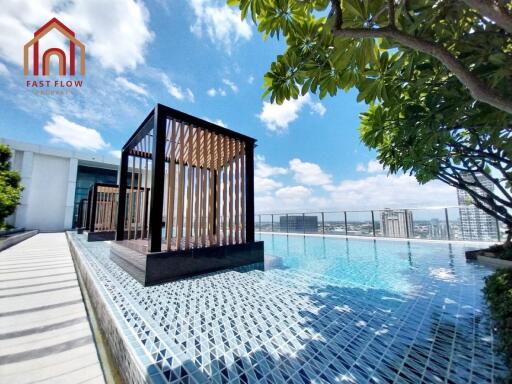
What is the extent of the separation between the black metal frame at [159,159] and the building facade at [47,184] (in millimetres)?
17079

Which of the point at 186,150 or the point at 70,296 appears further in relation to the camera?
the point at 186,150

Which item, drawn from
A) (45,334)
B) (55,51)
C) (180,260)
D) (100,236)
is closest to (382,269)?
(180,260)

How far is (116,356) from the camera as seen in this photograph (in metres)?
1.54

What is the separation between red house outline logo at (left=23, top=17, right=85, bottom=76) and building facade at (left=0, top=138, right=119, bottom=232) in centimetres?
1346

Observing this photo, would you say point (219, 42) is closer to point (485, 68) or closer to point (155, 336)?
point (485, 68)

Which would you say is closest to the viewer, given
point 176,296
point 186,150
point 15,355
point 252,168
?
point 15,355

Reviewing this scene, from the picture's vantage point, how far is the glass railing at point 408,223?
6.56m

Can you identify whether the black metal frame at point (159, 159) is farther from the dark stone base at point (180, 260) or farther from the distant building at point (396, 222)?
the distant building at point (396, 222)

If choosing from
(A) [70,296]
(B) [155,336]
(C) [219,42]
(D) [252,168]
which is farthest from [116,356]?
(C) [219,42]

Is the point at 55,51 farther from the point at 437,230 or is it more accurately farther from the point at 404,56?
the point at 437,230

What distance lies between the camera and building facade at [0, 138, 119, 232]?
15.4m

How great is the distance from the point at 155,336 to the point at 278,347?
0.97 m

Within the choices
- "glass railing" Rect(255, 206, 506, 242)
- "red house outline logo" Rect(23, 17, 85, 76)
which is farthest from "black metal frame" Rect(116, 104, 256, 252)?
"glass railing" Rect(255, 206, 506, 242)

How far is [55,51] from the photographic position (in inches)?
243
